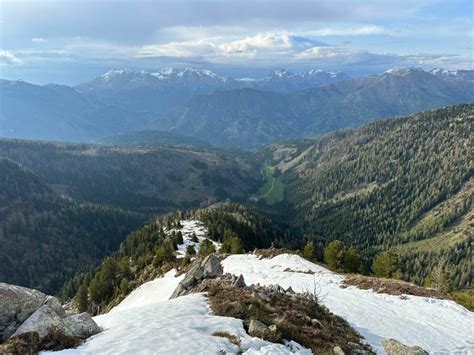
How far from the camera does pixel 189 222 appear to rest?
16838cm

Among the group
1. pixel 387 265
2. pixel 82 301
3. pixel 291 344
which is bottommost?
pixel 82 301

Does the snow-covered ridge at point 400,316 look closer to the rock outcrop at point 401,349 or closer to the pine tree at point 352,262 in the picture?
the rock outcrop at point 401,349

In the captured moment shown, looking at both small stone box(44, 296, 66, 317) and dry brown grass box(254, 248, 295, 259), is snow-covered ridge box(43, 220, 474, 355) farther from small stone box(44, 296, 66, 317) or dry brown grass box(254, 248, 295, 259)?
dry brown grass box(254, 248, 295, 259)

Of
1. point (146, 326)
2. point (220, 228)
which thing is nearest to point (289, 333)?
point (146, 326)

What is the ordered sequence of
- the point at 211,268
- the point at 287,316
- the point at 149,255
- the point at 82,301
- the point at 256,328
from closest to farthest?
the point at 256,328 → the point at 287,316 → the point at 211,268 → the point at 82,301 → the point at 149,255

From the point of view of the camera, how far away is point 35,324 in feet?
73.2

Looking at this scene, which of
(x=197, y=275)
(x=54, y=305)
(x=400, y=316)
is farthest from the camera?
(x=197, y=275)

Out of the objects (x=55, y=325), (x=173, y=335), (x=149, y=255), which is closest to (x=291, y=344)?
(x=173, y=335)

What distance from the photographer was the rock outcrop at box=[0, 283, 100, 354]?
66.4ft

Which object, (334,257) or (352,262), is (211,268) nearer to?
(334,257)

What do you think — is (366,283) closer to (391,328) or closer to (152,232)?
(391,328)

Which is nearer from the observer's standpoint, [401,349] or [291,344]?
[291,344]

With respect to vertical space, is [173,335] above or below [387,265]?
above

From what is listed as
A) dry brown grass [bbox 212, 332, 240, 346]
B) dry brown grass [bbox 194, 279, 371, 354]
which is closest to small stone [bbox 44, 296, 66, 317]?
dry brown grass [bbox 194, 279, 371, 354]
